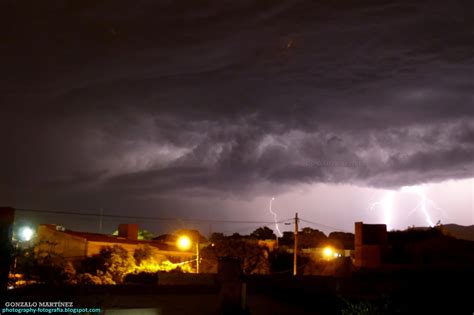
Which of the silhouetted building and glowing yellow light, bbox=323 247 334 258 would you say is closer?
the silhouetted building

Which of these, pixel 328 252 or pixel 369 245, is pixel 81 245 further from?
pixel 328 252

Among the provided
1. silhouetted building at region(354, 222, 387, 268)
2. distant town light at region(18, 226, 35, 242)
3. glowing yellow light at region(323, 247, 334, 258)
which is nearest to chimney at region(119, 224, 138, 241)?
glowing yellow light at region(323, 247, 334, 258)

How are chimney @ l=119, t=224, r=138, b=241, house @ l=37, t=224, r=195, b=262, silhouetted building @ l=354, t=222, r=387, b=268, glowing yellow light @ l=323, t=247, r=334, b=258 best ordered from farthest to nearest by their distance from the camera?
glowing yellow light @ l=323, t=247, r=334, b=258 → chimney @ l=119, t=224, r=138, b=241 → silhouetted building @ l=354, t=222, r=387, b=268 → house @ l=37, t=224, r=195, b=262

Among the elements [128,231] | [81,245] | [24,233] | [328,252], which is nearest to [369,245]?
[328,252]

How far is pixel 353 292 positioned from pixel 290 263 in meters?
35.4

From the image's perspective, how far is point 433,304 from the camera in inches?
721

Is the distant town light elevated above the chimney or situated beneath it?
situated beneath

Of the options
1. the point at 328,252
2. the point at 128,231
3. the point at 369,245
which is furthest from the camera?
the point at 328,252

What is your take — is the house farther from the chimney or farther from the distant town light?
the distant town light

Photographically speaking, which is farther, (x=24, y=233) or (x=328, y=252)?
(x=328, y=252)

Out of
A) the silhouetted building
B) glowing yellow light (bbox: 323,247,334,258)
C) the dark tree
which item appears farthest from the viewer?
the dark tree

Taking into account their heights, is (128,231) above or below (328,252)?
above

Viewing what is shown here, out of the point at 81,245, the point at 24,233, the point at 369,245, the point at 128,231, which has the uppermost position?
the point at 128,231

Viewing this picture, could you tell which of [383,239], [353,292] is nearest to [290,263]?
[383,239]
